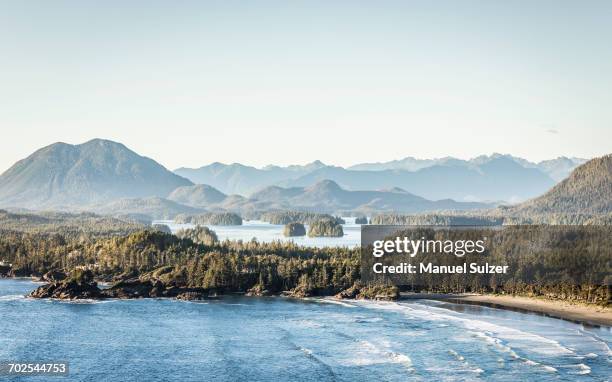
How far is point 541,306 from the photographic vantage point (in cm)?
15512

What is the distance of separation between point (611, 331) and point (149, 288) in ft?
342

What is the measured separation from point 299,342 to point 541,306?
2461 inches

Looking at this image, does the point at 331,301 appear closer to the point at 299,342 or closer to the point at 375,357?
the point at 299,342

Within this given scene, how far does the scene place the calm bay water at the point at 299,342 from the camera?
9819 cm

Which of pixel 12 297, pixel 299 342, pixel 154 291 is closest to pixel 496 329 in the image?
pixel 299 342

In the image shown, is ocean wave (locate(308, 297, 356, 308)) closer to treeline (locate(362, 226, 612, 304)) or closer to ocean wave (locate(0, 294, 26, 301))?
treeline (locate(362, 226, 612, 304))

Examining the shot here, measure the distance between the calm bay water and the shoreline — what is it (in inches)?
216

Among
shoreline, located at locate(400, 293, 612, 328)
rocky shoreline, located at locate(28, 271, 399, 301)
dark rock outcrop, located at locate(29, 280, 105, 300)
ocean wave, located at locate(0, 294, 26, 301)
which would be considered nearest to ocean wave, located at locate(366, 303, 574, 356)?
rocky shoreline, located at locate(28, 271, 399, 301)

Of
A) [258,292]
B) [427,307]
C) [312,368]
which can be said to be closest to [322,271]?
[258,292]

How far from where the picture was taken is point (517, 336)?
122 m

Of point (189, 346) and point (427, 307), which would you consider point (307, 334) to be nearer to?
point (189, 346)

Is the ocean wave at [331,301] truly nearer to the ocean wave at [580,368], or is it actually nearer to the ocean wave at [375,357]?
the ocean wave at [375,357]

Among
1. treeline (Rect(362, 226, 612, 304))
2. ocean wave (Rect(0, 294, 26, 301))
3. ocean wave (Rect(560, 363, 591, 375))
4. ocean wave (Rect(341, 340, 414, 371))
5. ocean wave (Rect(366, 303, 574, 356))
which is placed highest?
treeline (Rect(362, 226, 612, 304))

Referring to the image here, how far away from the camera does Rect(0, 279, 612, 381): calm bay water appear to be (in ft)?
322
